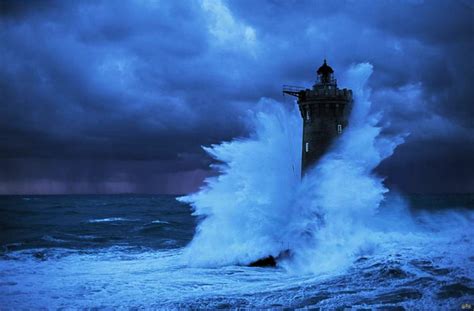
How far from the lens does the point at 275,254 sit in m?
15.7

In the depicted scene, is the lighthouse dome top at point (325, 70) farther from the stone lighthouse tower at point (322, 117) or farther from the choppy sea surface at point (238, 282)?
the choppy sea surface at point (238, 282)

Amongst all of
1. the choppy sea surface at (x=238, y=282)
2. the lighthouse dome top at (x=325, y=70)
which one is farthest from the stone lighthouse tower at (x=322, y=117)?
the choppy sea surface at (x=238, y=282)

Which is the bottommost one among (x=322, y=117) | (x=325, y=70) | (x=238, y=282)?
(x=238, y=282)

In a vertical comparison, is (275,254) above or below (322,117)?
below

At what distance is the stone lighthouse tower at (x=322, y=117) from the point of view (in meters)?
18.3

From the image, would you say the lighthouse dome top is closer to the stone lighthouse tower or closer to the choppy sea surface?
the stone lighthouse tower

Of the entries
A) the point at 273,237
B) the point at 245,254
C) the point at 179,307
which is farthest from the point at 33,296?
the point at 273,237

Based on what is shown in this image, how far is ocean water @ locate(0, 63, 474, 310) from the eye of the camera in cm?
1000

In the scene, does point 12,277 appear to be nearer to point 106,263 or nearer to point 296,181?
point 106,263

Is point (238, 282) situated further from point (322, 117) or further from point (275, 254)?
point (322, 117)

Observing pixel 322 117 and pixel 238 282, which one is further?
pixel 322 117

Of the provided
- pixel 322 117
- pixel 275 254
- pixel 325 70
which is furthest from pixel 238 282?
pixel 325 70

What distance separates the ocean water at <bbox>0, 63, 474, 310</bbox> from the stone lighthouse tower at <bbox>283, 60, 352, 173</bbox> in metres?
0.47

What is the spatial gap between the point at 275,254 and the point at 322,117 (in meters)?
6.10
